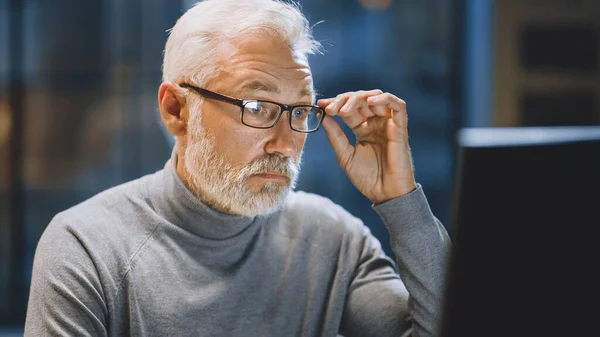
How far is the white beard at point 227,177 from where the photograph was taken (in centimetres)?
115

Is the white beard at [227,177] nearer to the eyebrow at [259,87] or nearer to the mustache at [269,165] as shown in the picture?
the mustache at [269,165]

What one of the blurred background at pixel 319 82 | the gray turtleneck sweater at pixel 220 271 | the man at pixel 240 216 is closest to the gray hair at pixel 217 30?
the man at pixel 240 216

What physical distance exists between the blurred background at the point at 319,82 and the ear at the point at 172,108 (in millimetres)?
1845

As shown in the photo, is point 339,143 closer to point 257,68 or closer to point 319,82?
point 257,68

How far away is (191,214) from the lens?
3.82ft

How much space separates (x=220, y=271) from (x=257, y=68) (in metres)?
0.39

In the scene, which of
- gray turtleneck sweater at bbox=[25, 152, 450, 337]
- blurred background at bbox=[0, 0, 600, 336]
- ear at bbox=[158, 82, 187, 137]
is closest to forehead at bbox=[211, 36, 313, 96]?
ear at bbox=[158, 82, 187, 137]

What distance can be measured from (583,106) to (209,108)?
2.60m

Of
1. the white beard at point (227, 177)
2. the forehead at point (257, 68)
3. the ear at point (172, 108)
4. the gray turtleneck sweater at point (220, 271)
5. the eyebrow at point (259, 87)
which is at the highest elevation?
the forehead at point (257, 68)

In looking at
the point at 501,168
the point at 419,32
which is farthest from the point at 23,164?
the point at 501,168

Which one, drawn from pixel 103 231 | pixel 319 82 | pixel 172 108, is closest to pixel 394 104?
pixel 172 108

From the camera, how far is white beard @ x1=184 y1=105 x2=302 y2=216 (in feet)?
3.76

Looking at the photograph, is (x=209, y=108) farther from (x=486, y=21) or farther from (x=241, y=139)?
(x=486, y=21)

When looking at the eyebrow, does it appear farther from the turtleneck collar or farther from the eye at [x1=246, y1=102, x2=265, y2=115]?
the turtleneck collar
